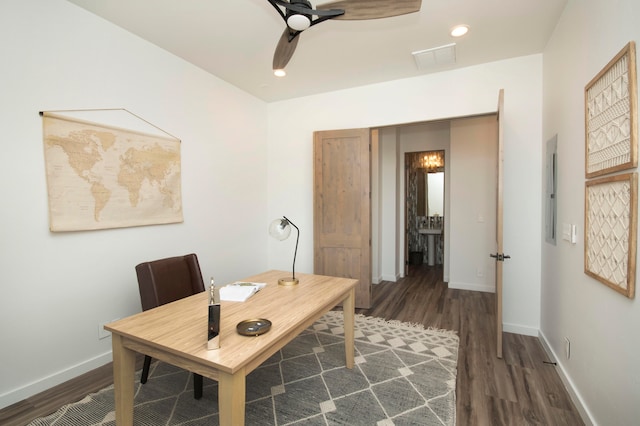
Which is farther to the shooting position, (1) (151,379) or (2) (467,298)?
(2) (467,298)

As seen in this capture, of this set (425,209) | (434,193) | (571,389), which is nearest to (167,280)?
(571,389)

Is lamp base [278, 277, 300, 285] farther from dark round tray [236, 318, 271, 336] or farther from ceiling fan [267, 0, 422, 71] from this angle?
ceiling fan [267, 0, 422, 71]

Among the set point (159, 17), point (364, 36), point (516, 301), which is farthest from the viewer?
point (516, 301)

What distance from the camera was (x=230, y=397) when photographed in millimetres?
1157

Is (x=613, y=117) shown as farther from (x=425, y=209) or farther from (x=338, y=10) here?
(x=425, y=209)

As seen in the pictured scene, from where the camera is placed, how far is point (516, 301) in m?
3.01

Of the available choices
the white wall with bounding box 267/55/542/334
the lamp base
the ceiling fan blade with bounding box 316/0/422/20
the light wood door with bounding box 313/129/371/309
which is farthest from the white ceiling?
the lamp base

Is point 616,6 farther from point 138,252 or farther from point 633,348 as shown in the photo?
point 138,252

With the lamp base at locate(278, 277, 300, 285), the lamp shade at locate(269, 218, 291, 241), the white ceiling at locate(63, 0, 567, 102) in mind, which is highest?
the white ceiling at locate(63, 0, 567, 102)

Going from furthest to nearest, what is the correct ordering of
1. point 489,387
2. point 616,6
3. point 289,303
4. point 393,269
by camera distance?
point 393,269
point 489,387
point 289,303
point 616,6

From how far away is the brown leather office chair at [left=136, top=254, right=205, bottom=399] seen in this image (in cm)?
200

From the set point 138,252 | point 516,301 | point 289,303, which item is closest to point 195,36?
point 138,252

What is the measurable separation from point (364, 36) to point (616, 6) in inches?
65.0

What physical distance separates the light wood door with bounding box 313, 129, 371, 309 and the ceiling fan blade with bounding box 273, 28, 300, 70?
1640mm
